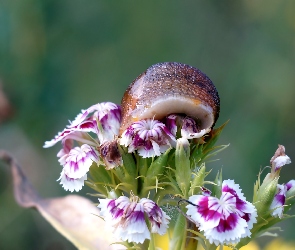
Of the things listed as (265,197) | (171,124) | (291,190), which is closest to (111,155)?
(171,124)

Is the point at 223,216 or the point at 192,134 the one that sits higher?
the point at 192,134

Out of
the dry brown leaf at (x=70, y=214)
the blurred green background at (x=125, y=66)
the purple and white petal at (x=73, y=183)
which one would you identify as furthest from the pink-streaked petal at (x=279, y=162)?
the blurred green background at (x=125, y=66)

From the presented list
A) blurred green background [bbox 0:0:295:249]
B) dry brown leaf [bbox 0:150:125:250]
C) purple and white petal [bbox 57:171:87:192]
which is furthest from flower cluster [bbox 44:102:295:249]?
blurred green background [bbox 0:0:295:249]

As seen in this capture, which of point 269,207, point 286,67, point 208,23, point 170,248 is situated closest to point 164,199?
point 170,248

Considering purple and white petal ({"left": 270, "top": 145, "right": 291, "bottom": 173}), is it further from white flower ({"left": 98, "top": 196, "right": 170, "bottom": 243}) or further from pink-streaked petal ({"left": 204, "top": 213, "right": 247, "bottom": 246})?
white flower ({"left": 98, "top": 196, "right": 170, "bottom": 243})

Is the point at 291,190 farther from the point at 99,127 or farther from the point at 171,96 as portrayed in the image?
the point at 99,127

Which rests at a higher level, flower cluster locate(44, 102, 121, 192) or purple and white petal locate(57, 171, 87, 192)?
flower cluster locate(44, 102, 121, 192)

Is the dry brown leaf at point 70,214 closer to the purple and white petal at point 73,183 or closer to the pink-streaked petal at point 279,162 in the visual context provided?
the purple and white petal at point 73,183
